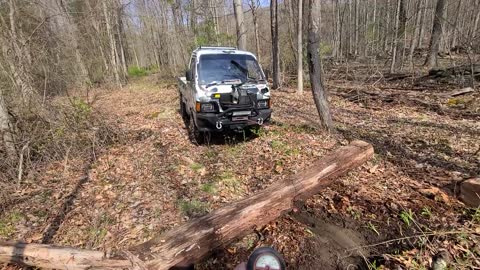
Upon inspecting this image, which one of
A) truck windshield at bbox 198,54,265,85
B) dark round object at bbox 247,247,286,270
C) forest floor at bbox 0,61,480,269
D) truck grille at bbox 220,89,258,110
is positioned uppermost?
truck windshield at bbox 198,54,265,85

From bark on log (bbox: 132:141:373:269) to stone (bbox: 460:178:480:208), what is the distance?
1.49 meters

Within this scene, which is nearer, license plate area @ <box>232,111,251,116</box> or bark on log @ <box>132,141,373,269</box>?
bark on log @ <box>132,141,373,269</box>

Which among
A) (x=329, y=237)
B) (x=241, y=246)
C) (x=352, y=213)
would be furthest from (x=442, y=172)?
(x=241, y=246)

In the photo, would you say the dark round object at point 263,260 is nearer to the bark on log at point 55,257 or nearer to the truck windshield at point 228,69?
the bark on log at point 55,257

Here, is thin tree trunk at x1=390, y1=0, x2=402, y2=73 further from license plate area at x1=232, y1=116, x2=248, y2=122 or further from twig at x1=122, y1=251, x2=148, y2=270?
twig at x1=122, y1=251, x2=148, y2=270

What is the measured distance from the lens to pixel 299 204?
157 inches

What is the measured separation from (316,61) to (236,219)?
164 inches

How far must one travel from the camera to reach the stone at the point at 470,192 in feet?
11.5

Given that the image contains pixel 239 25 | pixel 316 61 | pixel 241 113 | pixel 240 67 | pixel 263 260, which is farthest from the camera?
pixel 239 25

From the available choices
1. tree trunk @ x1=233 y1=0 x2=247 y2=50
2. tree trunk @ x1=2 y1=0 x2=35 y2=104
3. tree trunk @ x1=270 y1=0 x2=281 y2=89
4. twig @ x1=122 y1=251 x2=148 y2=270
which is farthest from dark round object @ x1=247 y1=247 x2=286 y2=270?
tree trunk @ x1=270 y1=0 x2=281 y2=89

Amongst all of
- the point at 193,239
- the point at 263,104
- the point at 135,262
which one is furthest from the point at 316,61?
the point at 135,262

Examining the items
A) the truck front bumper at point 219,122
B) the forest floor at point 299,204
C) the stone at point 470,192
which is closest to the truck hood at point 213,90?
the truck front bumper at point 219,122

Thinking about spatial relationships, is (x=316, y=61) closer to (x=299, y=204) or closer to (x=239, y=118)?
(x=239, y=118)

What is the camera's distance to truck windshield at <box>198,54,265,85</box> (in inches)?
243
